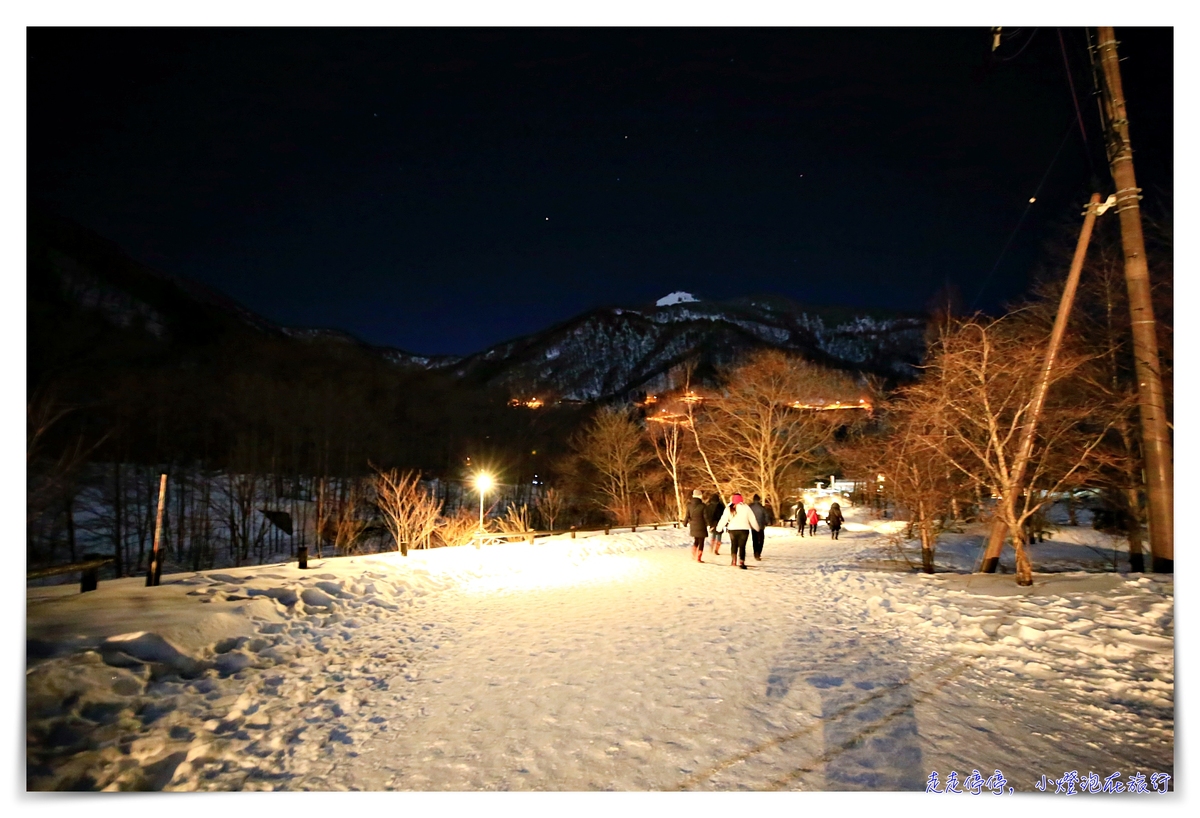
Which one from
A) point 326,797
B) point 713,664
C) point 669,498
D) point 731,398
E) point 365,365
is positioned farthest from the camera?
point 365,365

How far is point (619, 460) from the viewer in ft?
138

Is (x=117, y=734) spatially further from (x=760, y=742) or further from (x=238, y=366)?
(x=238, y=366)

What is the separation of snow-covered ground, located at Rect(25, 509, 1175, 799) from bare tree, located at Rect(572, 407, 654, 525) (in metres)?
34.5

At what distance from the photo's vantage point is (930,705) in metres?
4.25

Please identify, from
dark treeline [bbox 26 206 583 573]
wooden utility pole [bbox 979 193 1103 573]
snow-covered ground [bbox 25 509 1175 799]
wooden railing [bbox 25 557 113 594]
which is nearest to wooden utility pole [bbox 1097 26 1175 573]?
wooden utility pole [bbox 979 193 1103 573]

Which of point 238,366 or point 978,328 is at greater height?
point 238,366

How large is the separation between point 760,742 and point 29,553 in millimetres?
6647

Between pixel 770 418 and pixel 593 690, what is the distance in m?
29.2

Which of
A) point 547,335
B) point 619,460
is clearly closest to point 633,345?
point 547,335

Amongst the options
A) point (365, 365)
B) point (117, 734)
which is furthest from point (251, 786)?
point (365, 365)

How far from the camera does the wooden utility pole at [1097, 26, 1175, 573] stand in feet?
20.0

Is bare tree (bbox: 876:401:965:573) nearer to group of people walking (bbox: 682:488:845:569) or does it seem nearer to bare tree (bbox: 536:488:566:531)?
group of people walking (bbox: 682:488:845:569)

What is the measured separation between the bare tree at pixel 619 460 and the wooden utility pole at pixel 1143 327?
116 ft

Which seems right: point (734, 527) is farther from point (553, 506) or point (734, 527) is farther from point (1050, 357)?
point (553, 506)
